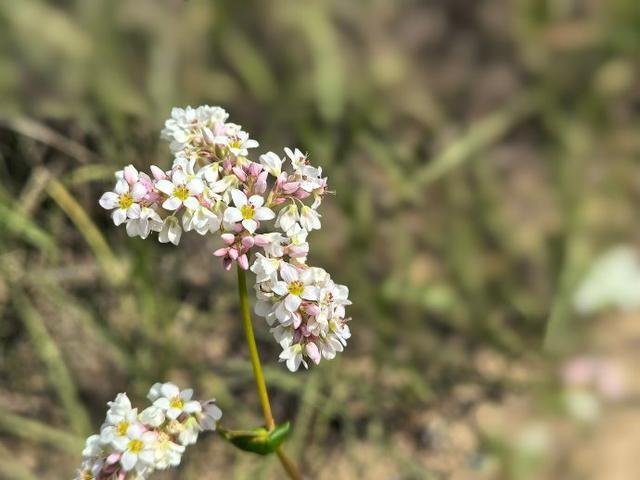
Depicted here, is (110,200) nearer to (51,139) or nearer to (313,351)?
(313,351)

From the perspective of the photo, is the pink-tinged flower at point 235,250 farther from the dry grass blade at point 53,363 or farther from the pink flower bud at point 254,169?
the dry grass blade at point 53,363

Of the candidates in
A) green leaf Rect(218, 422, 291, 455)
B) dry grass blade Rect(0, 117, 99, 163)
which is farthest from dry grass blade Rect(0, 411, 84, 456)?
green leaf Rect(218, 422, 291, 455)

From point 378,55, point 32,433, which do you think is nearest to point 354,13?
point 378,55

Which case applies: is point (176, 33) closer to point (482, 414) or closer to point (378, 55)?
point (378, 55)

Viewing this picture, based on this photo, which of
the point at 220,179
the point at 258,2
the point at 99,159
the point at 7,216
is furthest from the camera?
the point at 258,2

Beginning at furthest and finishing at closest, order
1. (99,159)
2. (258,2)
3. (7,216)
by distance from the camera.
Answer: (258,2) < (99,159) < (7,216)

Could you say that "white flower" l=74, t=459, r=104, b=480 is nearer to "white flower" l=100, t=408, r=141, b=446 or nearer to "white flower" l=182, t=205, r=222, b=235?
"white flower" l=100, t=408, r=141, b=446

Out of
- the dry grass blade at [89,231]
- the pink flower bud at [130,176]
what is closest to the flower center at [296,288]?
the pink flower bud at [130,176]
